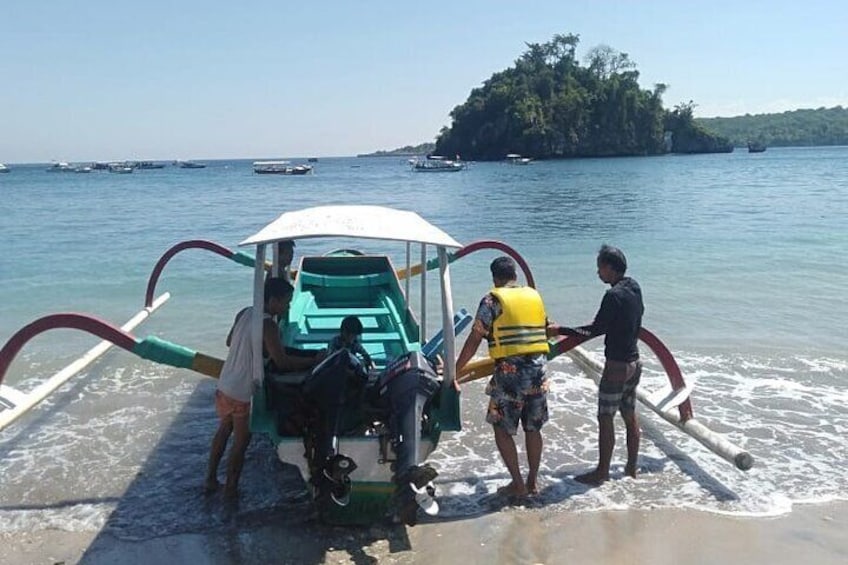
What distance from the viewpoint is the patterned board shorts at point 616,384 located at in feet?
20.0

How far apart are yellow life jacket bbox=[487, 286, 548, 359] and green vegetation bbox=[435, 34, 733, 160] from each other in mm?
115282

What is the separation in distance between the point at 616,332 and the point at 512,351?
0.92 metres

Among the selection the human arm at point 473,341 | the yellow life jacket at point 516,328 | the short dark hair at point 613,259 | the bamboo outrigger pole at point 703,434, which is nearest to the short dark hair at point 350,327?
the human arm at point 473,341

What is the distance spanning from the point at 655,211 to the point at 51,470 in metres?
30.4

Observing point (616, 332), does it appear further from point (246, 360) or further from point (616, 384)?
point (246, 360)

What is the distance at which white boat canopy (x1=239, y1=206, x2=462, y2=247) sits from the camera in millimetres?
5277

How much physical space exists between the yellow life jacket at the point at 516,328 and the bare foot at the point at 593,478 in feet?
4.84

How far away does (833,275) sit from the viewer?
1684 centimetres

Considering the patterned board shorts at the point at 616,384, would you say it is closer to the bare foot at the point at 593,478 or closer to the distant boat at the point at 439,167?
the bare foot at the point at 593,478

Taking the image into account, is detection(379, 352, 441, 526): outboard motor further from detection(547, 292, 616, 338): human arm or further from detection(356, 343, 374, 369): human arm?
detection(547, 292, 616, 338): human arm

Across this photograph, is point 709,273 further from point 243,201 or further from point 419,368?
point 243,201

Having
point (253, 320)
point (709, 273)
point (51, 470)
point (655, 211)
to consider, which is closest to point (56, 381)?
point (51, 470)

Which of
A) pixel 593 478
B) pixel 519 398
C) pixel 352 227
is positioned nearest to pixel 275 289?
pixel 352 227

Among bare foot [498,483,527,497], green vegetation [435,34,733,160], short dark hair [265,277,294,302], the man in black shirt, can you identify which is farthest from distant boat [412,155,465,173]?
short dark hair [265,277,294,302]
